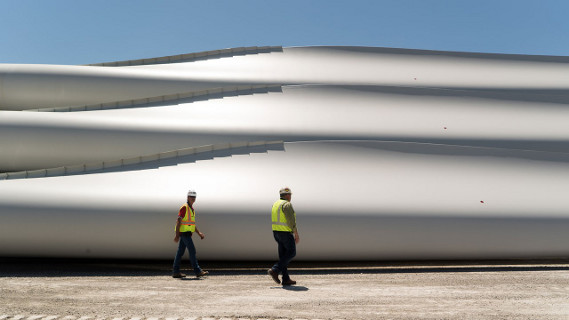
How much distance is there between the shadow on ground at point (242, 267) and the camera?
8734 mm

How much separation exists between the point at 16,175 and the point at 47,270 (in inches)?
88.5

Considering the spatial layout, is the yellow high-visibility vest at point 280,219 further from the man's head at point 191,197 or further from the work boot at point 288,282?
the man's head at point 191,197

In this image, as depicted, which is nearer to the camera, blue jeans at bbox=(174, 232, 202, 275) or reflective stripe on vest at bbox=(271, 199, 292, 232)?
reflective stripe on vest at bbox=(271, 199, 292, 232)

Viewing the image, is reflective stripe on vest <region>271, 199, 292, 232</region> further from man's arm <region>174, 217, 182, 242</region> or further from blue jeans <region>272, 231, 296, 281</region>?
man's arm <region>174, 217, 182, 242</region>

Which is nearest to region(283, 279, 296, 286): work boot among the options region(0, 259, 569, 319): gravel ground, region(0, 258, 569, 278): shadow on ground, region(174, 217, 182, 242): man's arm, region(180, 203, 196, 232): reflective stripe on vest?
region(0, 259, 569, 319): gravel ground

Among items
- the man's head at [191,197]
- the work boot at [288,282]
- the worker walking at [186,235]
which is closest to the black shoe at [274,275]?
the work boot at [288,282]

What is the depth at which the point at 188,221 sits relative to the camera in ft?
27.3

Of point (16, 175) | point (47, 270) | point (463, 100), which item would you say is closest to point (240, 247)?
point (47, 270)

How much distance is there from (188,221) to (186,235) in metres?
0.25

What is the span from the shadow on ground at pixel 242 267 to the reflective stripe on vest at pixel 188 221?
89 cm

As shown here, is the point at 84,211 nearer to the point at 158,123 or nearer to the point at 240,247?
the point at 240,247

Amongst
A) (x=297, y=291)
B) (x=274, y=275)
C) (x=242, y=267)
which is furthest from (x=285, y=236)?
(x=242, y=267)

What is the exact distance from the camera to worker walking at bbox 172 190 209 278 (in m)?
8.20

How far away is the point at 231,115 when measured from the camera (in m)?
13.8
